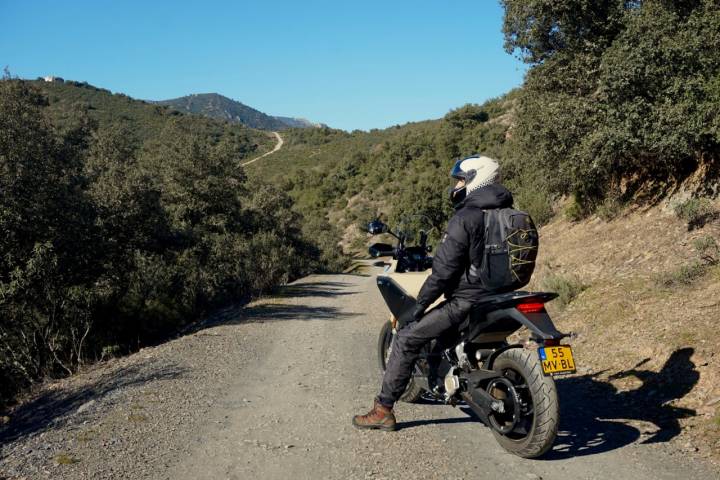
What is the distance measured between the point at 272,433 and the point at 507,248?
101 inches

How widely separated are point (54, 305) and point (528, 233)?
32.1 ft

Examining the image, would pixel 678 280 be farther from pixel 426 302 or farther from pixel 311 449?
pixel 311 449

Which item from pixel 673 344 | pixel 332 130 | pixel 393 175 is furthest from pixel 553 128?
pixel 332 130

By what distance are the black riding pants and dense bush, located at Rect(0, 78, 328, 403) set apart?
673 centimetres

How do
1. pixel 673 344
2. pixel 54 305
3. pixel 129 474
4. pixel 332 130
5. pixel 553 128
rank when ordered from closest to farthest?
pixel 129 474, pixel 673 344, pixel 54 305, pixel 553 128, pixel 332 130

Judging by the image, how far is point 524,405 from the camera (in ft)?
13.2

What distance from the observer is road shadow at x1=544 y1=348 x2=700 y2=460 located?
4449mm

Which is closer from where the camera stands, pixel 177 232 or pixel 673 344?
pixel 673 344

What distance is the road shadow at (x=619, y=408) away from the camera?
14.6 feet

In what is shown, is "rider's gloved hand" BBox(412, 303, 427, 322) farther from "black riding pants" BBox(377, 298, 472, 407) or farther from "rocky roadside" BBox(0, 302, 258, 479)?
"rocky roadside" BBox(0, 302, 258, 479)

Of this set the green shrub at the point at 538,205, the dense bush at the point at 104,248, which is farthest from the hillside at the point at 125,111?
the green shrub at the point at 538,205

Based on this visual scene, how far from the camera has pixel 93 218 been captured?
40.9 feet

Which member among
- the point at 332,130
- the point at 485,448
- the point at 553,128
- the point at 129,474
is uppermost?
the point at 332,130

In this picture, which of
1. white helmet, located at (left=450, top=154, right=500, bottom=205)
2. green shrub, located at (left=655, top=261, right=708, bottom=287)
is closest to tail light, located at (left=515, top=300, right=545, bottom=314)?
white helmet, located at (left=450, top=154, right=500, bottom=205)
